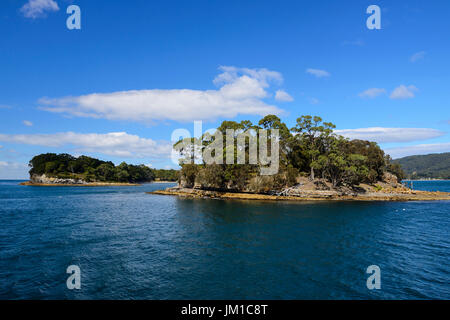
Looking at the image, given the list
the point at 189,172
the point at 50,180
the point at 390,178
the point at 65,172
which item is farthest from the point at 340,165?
the point at 50,180

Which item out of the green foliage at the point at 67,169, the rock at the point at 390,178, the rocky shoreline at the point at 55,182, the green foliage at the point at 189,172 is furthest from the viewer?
the green foliage at the point at 67,169

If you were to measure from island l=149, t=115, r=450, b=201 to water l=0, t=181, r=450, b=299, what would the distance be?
3840 centimetres

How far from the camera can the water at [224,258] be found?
16.1m

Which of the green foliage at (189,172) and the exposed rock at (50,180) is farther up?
the green foliage at (189,172)

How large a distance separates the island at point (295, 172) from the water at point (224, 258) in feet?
126

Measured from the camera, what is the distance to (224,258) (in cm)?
2248

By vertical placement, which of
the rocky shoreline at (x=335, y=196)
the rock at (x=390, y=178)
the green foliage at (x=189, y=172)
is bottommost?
the rocky shoreline at (x=335, y=196)

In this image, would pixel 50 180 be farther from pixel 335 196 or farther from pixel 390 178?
pixel 390 178

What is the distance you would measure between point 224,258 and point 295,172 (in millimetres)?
64532

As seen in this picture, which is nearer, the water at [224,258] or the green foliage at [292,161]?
the water at [224,258]

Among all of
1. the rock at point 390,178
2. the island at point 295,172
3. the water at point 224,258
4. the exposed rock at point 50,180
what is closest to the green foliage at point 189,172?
the island at point 295,172

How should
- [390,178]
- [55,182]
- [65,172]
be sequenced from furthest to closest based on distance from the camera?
1. [65,172]
2. [55,182]
3. [390,178]

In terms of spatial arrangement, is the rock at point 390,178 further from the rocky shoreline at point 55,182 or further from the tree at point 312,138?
the rocky shoreline at point 55,182
